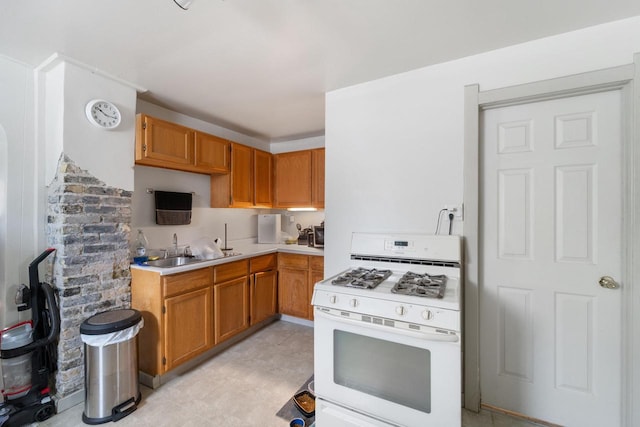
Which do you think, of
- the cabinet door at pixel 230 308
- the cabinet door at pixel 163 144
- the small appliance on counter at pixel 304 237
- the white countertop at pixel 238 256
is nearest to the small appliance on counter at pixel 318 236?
the white countertop at pixel 238 256

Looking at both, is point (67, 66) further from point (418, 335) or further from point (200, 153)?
point (418, 335)

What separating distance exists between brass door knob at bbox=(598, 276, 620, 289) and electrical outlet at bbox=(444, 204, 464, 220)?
830 millimetres

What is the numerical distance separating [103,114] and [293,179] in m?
2.10

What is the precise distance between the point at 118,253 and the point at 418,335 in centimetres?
230

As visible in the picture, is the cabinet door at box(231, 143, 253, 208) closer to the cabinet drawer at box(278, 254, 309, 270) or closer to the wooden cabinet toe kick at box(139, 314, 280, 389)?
the cabinet drawer at box(278, 254, 309, 270)

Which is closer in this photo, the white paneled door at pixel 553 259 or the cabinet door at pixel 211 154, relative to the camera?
the white paneled door at pixel 553 259

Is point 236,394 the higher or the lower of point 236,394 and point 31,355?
the lower

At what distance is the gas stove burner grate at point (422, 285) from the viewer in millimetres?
1439

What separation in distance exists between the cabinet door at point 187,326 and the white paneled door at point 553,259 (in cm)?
226

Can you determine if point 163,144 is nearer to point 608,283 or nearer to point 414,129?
point 414,129

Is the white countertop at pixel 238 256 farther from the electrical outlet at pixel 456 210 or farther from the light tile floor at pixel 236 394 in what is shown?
the electrical outlet at pixel 456 210

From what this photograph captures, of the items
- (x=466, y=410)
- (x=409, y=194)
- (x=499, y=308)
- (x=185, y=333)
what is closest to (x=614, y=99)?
(x=409, y=194)

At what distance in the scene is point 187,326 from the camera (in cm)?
233

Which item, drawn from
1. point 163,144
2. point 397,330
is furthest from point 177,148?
point 397,330
